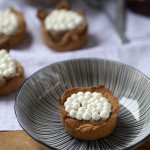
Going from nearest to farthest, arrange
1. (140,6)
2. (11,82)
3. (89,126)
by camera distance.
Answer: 1. (89,126)
2. (11,82)
3. (140,6)

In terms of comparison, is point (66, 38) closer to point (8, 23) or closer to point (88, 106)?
point (8, 23)

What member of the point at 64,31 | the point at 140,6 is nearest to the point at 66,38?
the point at 64,31

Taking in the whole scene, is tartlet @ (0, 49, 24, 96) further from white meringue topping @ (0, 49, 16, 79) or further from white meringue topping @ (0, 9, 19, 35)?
white meringue topping @ (0, 9, 19, 35)

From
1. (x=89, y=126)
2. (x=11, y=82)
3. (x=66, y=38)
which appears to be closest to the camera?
(x=89, y=126)

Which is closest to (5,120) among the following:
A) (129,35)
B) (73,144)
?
(73,144)

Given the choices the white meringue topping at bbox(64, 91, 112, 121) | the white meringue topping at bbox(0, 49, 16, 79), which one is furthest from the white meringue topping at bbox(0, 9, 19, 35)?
the white meringue topping at bbox(64, 91, 112, 121)

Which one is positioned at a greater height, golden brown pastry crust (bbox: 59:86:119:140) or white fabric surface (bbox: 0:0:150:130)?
golden brown pastry crust (bbox: 59:86:119:140)

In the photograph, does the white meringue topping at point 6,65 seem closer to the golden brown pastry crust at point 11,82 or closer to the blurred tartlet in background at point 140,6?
the golden brown pastry crust at point 11,82

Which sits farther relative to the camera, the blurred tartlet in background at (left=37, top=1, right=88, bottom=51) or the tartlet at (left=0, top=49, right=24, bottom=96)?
the blurred tartlet in background at (left=37, top=1, right=88, bottom=51)
